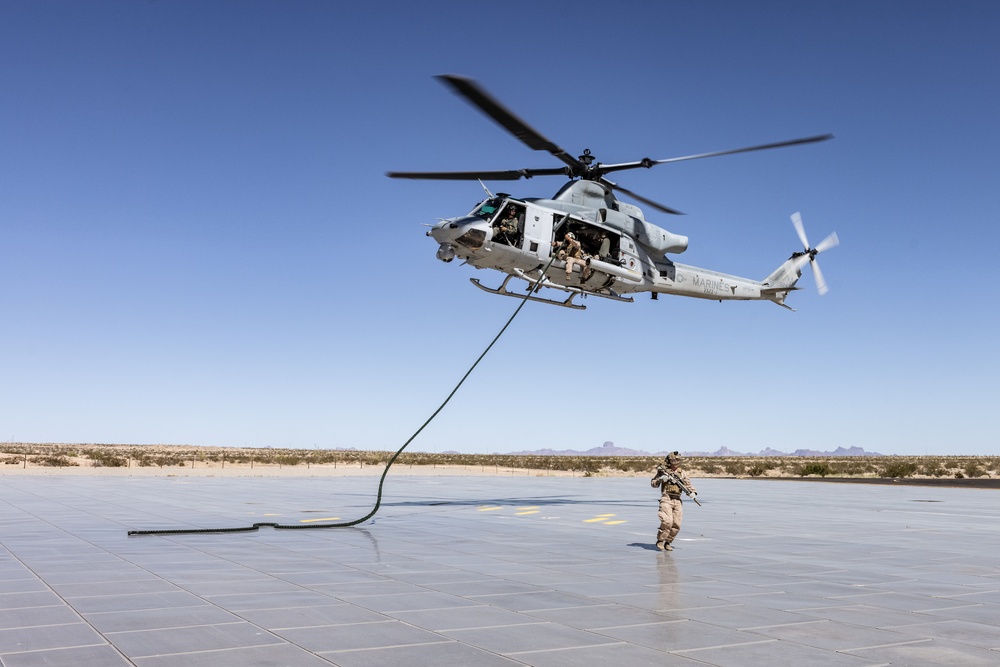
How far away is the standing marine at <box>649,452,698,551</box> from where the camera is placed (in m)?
14.8

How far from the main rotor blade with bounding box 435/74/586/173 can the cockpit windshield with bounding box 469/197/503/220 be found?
1751 millimetres

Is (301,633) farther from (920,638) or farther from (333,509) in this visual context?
(333,509)

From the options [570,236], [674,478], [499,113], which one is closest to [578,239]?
[570,236]

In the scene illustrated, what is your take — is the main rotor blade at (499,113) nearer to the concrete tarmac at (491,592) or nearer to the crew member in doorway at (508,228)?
the crew member in doorway at (508,228)

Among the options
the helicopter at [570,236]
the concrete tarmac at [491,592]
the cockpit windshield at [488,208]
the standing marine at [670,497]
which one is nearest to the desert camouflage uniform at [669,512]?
the standing marine at [670,497]

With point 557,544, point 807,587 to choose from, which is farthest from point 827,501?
point 807,587

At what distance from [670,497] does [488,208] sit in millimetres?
10133

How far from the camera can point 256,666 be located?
253 inches

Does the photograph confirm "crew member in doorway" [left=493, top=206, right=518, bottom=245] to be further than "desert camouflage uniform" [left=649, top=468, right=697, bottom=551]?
Yes

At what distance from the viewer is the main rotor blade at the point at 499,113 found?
688 inches

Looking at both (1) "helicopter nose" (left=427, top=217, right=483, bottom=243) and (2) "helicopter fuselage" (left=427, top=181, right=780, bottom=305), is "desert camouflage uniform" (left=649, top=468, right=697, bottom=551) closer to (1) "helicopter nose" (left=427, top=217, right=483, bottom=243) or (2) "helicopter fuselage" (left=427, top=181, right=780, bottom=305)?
(2) "helicopter fuselage" (left=427, top=181, right=780, bottom=305)

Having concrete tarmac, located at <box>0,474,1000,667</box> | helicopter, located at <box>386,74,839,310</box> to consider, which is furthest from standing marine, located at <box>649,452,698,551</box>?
helicopter, located at <box>386,74,839,310</box>

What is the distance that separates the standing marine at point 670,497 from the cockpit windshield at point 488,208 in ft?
30.7

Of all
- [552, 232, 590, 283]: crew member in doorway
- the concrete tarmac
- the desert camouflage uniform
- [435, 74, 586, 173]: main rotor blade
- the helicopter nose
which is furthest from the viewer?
[552, 232, 590, 283]: crew member in doorway
